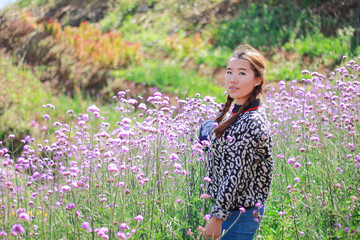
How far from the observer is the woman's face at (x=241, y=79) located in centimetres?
255

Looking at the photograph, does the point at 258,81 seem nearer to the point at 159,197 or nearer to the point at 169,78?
the point at 159,197

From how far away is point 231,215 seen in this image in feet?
8.22

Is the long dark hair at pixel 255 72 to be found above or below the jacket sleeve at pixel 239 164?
above

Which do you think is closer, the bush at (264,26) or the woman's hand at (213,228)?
the woman's hand at (213,228)

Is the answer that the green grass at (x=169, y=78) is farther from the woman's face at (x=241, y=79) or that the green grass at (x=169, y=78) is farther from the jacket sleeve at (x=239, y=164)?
the jacket sleeve at (x=239, y=164)

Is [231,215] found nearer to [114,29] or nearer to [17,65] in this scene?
[17,65]

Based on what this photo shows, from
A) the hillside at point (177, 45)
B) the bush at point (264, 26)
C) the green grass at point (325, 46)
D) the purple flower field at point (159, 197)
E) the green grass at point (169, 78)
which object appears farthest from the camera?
the bush at point (264, 26)

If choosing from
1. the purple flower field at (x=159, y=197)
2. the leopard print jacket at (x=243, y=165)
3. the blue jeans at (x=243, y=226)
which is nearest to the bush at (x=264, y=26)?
the purple flower field at (x=159, y=197)

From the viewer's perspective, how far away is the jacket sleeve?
234 centimetres

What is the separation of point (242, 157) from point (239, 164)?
0.05 meters

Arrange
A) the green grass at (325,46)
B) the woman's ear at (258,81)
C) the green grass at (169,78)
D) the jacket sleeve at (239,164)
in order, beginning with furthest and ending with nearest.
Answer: the green grass at (169,78) < the green grass at (325,46) < the woman's ear at (258,81) < the jacket sleeve at (239,164)

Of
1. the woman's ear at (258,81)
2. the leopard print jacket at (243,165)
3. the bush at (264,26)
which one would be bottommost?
the bush at (264,26)

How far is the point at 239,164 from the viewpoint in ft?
7.72

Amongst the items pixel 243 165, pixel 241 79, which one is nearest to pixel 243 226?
pixel 243 165
